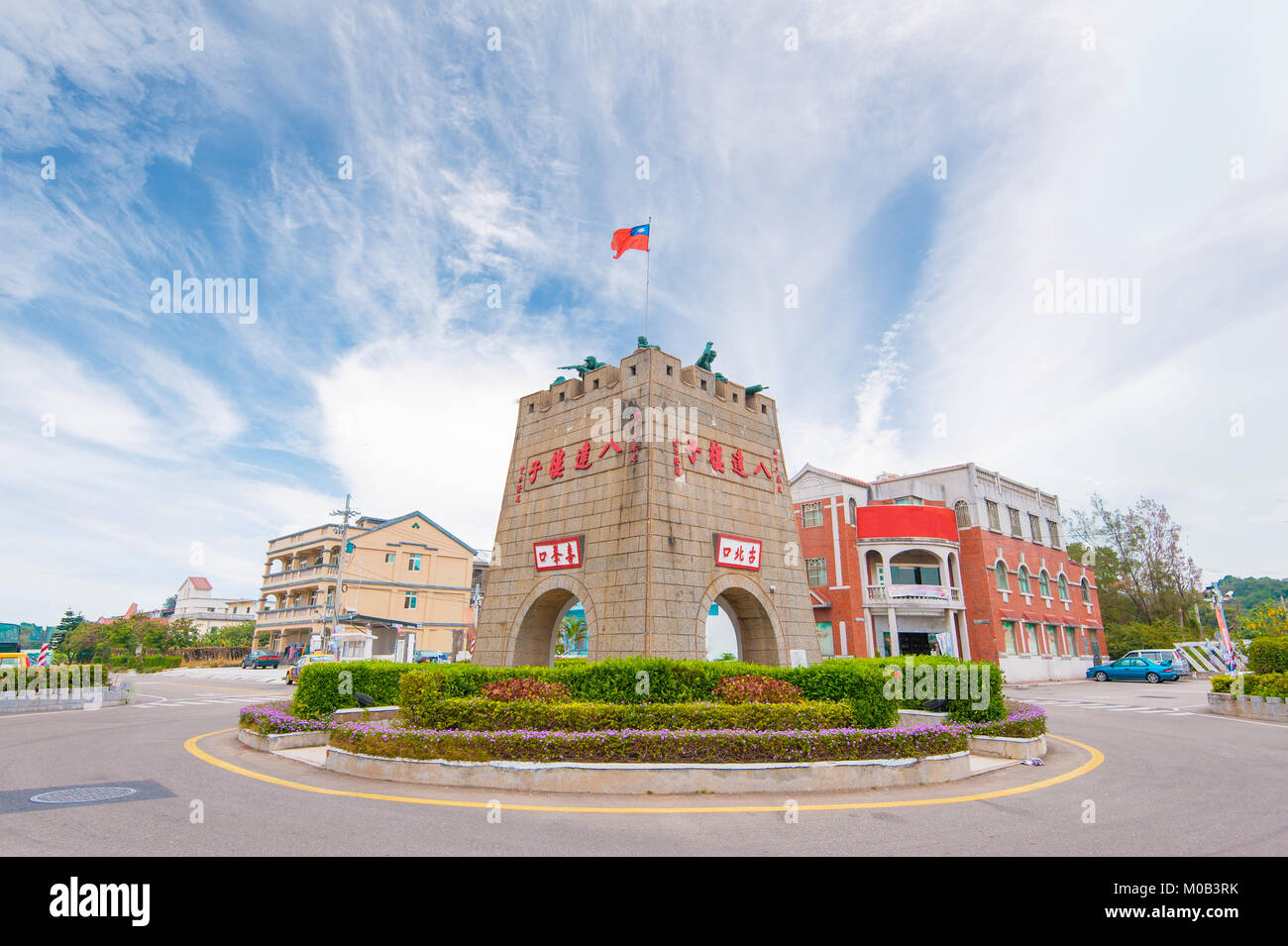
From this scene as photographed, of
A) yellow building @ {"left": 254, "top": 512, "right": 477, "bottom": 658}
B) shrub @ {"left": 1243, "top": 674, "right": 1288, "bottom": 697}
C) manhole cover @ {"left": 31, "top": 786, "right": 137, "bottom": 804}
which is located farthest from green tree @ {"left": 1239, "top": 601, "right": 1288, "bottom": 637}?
yellow building @ {"left": 254, "top": 512, "right": 477, "bottom": 658}

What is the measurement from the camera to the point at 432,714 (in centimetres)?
998

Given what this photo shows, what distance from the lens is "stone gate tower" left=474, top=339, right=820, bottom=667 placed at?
13.4 meters

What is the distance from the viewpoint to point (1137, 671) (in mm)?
34281

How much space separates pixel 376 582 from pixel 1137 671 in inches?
1968

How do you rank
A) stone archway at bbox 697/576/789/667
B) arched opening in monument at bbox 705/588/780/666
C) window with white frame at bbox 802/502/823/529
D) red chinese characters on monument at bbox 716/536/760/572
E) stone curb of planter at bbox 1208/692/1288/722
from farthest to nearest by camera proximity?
1. window with white frame at bbox 802/502/823/529
2. stone curb of planter at bbox 1208/692/1288/722
3. arched opening in monument at bbox 705/588/780/666
4. stone archway at bbox 697/576/789/667
5. red chinese characters on monument at bbox 716/536/760/572

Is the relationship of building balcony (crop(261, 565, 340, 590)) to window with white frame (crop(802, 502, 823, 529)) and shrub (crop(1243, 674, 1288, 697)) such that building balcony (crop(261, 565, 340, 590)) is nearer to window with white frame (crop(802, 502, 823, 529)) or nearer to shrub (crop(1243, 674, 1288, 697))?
window with white frame (crop(802, 502, 823, 529))

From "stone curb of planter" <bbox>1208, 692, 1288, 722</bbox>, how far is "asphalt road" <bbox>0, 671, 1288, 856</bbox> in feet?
23.6

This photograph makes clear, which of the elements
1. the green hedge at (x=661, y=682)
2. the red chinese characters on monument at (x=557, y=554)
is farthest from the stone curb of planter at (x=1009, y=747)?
the red chinese characters on monument at (x=557, y=554)

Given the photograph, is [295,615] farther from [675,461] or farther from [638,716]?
[638,716]

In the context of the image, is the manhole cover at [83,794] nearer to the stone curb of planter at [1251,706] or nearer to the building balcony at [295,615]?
the stone curb of planter at [1251,706]

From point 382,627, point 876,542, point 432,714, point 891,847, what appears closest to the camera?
point 891,847
